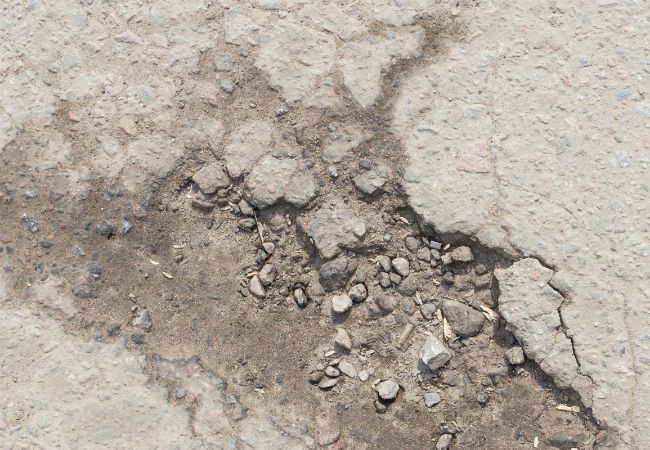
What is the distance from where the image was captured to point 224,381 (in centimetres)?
240

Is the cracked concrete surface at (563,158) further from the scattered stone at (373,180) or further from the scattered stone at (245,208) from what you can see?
the scattered stone at (245,208)

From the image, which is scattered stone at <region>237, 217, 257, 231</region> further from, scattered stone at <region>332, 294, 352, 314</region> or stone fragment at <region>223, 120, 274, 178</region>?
scattered stone at <region>332, 294, 352, 314</region>

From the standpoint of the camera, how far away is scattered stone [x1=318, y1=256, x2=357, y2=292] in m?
2.42

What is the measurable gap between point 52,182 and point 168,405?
2.97 ft

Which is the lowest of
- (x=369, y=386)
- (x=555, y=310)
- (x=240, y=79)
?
(x=369, y=386)

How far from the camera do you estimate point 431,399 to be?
2381mm

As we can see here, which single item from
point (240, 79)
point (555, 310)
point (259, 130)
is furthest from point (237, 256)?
point (555, 310)

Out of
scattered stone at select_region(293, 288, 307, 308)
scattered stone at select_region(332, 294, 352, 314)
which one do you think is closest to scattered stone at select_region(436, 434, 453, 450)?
scattered stone at select_region(332, 294, 352, 314)

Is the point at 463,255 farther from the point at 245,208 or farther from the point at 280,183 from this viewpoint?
the point at 245,208

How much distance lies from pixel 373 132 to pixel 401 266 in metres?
0.49

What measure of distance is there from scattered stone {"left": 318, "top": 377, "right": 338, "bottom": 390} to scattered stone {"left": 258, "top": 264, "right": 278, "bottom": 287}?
0.40m

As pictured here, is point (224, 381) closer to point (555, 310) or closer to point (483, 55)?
point (555, 310)

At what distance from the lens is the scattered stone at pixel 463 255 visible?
237 centimetres

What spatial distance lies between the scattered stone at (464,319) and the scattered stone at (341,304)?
352mm
